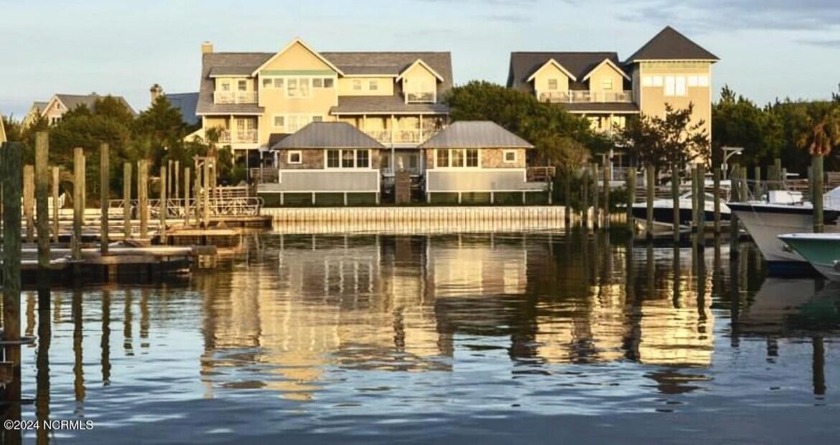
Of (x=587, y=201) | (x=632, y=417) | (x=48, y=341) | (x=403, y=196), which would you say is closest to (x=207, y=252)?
(x=48, y=341)

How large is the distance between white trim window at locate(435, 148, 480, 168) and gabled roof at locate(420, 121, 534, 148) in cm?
46

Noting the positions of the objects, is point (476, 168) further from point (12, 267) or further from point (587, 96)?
point (12, 267)

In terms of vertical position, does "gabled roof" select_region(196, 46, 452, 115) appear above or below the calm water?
above

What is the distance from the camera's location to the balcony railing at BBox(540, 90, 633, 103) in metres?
95.2

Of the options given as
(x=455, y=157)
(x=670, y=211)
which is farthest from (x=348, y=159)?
(x=670, y=211)

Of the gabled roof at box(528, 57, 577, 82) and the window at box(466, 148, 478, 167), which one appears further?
the gabled roof at box(528, 57, 577, 82)

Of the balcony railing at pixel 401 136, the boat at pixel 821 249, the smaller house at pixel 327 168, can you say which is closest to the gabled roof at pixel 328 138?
the smaller house at pixel 327 168

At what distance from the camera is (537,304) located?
27.5 m

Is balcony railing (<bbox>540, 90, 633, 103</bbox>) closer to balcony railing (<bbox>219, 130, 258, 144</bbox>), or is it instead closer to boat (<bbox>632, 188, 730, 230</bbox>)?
balcony railing (<bbox>219, 130, 258, 144</bbox>)

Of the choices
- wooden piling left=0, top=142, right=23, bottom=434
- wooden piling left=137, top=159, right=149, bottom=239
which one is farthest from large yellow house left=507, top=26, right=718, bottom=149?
wooden piling left=0, top=142, right=23, bottom=434

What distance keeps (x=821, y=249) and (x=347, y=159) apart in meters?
52.2

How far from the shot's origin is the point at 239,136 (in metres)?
92.2

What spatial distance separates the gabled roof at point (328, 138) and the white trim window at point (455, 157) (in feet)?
11.3

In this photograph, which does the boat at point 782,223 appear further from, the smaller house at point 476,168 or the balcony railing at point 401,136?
the balcony railing at point 401,136
